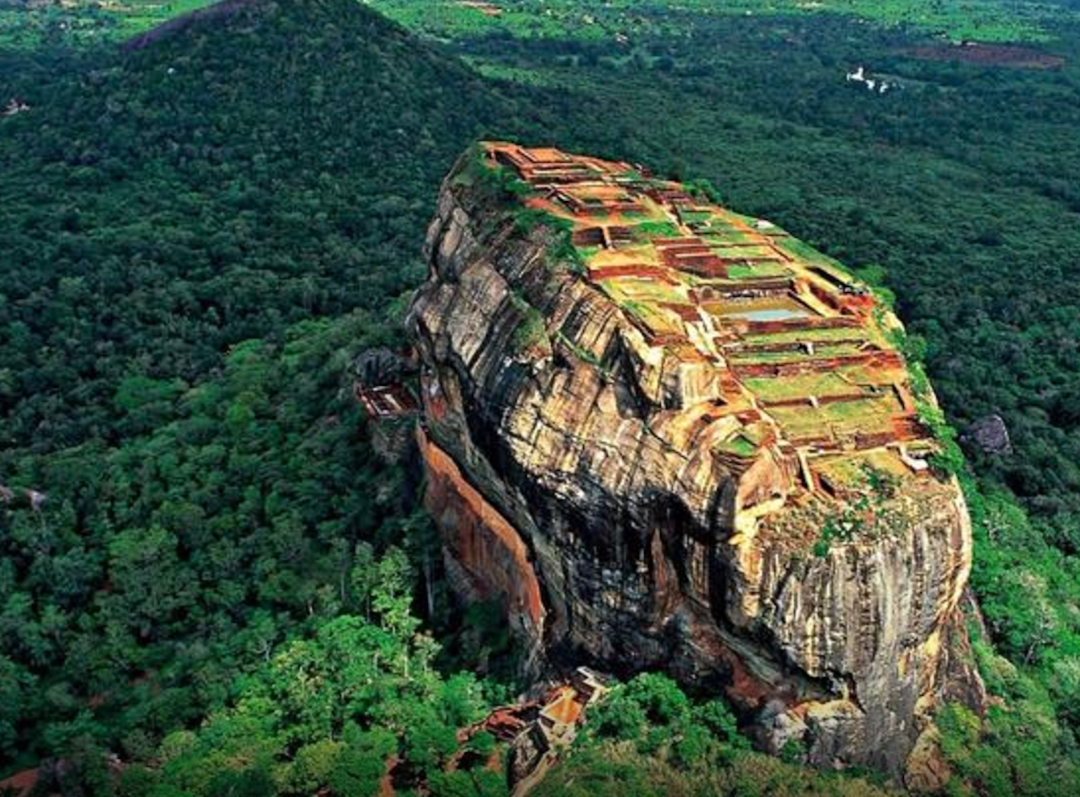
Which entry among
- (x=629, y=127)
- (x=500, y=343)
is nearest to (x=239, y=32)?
(x=629, y=127)

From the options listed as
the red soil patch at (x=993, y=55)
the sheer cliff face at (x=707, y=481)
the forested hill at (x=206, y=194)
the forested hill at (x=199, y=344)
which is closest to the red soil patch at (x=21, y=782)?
the forested hill at (x=199, y=344)

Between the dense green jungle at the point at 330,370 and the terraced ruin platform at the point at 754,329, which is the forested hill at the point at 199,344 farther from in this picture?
the terraced ruin platform at the point at 754,329

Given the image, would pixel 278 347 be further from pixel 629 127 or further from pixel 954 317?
pixel 629 127

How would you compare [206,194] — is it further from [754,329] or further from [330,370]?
[754,329]

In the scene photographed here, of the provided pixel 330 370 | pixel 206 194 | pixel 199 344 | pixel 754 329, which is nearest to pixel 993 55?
pixel 206 194

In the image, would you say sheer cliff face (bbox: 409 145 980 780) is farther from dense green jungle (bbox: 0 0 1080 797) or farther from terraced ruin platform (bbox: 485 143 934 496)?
dense green jungle (bbox: 0 0 1080 797)

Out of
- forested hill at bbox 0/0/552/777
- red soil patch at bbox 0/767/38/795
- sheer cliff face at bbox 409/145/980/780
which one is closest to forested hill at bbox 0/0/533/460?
forested hill at bbox 0/0/552/777

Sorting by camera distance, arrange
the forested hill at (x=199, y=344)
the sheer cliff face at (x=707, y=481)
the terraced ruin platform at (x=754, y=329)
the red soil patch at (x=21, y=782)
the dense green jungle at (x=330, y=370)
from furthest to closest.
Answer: the forested hill at (x=199, y=344) → the red soil patch at (x=21, y=782) → the dense green jungle at (x=330, y=370) → the terraced ruin platform at (x=754, y=329) → the sheer cliff face at (x=707, y=481)
